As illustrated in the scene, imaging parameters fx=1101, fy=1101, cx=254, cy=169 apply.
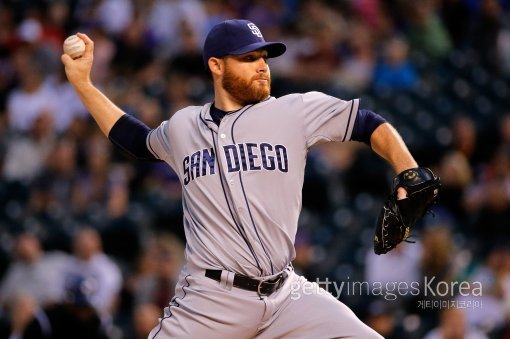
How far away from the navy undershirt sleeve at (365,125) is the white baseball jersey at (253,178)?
0.02 meters

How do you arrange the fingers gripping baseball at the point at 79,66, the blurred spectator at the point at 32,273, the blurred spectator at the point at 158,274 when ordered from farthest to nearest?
the blurred spectator at the point at 32,273 < the blurred spectator at the point at 158,274 < the fingers gripping baseball at the point at 79,66

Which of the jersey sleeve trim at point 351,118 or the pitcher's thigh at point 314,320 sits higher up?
the jersey sleeve trim at point 351,118

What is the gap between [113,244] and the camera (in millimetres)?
9336

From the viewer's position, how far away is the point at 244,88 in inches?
185

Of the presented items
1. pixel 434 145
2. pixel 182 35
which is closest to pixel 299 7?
pixel 182 35

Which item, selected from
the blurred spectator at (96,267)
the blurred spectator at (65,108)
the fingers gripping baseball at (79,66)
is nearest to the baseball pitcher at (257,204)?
the fingers gripping baseball at (79,66)

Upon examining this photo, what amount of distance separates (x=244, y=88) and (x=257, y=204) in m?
0.52

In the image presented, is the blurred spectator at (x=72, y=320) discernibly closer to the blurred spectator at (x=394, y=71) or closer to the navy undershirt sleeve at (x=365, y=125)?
the navy undershirt sleeve at (x=365, y=125)

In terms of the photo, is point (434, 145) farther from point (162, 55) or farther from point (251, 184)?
point (251, 184)

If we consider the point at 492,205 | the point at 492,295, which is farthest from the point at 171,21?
the point at 492,295

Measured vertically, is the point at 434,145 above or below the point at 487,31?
below

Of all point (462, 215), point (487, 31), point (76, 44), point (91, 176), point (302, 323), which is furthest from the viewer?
point (487, 31)

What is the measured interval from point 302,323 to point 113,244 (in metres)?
5.03

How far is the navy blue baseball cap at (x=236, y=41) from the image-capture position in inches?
184
